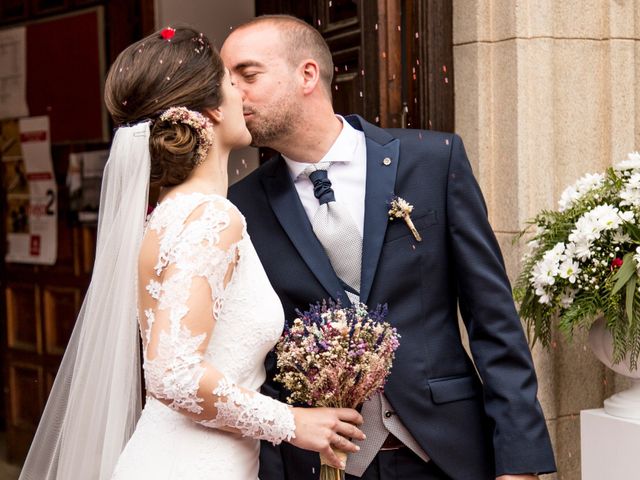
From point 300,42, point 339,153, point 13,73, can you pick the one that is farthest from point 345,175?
point 13,73

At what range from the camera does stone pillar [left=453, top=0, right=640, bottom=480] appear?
12.3 ft

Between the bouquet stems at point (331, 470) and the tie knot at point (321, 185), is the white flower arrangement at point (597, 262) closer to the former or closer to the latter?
the tie knot at point (321, 185)

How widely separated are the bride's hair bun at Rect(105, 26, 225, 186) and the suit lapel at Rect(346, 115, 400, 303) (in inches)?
22.1

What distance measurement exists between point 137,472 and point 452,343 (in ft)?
2.88

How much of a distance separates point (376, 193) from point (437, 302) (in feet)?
1.05

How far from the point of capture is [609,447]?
11.1 feet

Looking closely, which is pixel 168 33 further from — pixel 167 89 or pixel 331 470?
pixel 331 470

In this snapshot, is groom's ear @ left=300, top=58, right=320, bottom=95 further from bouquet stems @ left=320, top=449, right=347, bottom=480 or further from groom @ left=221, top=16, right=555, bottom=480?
bouquet stems @ left=320, top=449, right=347, bottom=480

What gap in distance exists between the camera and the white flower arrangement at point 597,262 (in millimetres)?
3137

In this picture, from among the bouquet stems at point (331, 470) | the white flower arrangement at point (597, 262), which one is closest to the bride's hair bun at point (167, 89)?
the bouquet stems at point (331, 470)

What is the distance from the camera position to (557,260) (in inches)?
127

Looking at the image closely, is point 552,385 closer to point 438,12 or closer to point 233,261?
point 438,12

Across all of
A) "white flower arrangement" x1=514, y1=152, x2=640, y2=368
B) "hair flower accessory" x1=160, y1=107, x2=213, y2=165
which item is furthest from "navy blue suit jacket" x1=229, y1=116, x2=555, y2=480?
"white flower arrangement" x1=514, y1=152, x2=640, y2=368

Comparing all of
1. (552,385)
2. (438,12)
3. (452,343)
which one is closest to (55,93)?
(438,12)
